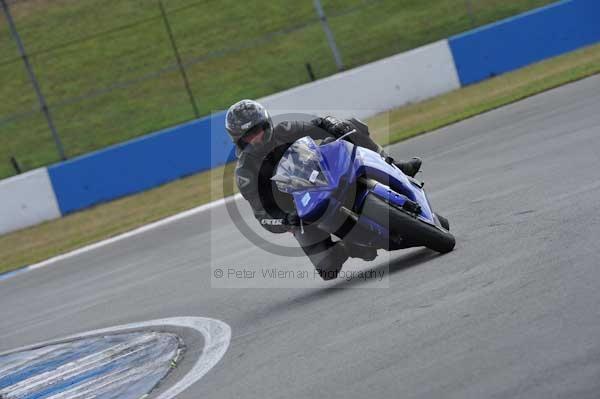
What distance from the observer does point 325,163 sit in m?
7.72

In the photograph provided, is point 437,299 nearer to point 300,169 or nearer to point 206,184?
point 300,169

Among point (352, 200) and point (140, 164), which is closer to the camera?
point (352, 200)

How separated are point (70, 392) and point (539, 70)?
14999mm

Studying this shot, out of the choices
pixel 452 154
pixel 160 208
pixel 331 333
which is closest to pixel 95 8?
pixel 160 208

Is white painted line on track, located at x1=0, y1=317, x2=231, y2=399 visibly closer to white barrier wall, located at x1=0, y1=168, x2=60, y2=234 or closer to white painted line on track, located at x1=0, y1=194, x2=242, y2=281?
white painted line on track, located at x1=0, y1=194, x2=242, y2=281

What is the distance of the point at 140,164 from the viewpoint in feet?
66.3

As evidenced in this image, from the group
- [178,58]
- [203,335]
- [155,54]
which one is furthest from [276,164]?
[155,54]

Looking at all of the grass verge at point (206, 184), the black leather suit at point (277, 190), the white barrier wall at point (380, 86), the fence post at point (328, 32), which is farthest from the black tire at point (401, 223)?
the fence post at point (328, 32)

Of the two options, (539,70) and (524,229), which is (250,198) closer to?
(524,229)

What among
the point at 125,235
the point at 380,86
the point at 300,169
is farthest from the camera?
the point at 380,86

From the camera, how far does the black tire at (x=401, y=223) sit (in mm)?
7535

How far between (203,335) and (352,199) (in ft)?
5.01

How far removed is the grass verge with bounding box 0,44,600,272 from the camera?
1692 cm

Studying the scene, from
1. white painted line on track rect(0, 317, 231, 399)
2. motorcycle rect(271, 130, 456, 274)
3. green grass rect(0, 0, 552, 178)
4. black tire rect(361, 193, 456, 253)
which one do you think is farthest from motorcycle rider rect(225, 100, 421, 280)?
green grass rect(0, 0, 552, 178)
